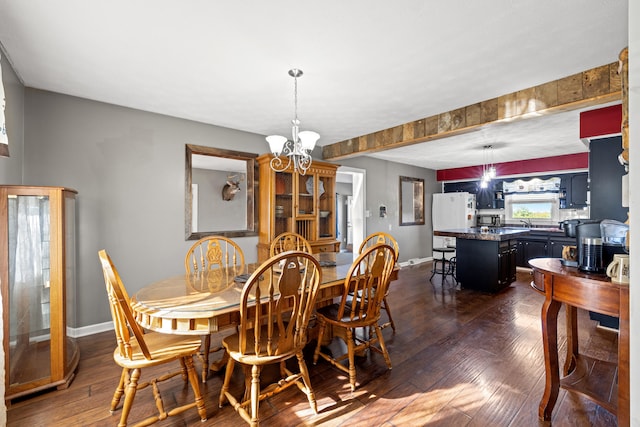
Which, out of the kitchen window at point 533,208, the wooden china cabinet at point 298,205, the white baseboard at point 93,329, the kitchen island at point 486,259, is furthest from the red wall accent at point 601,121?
the white baseboard at point 93,329

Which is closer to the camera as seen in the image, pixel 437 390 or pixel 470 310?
pixel 437 390

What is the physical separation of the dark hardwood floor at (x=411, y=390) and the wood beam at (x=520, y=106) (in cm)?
214

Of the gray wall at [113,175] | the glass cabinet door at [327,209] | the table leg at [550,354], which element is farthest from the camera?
the glass cabinet door at [327,209]

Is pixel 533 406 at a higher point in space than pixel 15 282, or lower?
lower

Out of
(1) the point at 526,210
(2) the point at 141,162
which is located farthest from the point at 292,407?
(1) the point at 526,210

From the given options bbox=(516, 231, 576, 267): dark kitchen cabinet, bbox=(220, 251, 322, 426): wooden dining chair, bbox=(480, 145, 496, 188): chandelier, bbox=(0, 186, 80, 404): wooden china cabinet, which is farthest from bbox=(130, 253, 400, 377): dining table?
bbox=(516, 231, 576, 267): dark kitchen cabinet

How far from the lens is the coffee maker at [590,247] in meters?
1.60

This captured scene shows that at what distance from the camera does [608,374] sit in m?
1.81

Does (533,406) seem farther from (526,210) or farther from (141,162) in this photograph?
(526,210)

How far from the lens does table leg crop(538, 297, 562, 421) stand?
171 centimetres

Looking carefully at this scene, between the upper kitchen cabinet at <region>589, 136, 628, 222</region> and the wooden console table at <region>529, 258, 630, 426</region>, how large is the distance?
6.14 feet

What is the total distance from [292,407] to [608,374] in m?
2.00

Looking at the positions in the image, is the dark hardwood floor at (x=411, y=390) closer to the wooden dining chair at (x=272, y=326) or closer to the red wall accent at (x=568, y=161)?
the wooden dining chair at (x=272, y=326)

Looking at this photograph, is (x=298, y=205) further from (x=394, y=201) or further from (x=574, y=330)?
(x=574, y=330)
